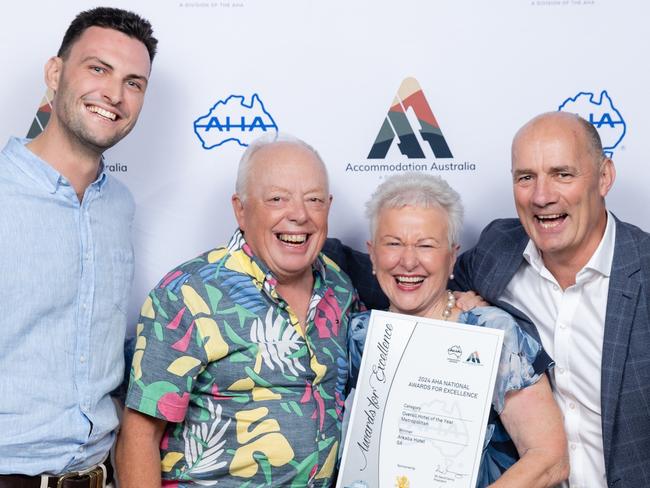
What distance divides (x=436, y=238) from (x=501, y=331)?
0.29 metres

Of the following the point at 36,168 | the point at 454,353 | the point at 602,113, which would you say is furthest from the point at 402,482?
the point at 602,113

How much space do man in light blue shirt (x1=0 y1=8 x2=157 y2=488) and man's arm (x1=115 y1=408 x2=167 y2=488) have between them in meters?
0.05

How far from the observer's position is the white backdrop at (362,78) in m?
2.49

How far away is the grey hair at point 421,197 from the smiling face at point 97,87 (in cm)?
66

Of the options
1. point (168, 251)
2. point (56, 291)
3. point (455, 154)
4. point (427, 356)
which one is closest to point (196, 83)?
point (168, 251)

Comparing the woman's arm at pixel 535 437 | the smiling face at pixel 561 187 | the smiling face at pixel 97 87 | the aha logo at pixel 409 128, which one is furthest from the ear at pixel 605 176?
the smiling face at pixel 97 87

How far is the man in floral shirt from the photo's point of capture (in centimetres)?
181

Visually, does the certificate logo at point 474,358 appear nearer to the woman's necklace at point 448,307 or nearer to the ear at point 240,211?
the woman's necklace at point 448,307

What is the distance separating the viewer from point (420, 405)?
179cm

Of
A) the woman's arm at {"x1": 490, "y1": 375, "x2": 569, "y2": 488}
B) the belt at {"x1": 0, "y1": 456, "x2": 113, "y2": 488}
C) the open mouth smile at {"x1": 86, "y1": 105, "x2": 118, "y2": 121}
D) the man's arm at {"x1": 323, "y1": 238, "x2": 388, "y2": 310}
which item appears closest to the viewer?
the belt at {"x1": 0, "y1": 456, "x2": 113, "y2": 488}

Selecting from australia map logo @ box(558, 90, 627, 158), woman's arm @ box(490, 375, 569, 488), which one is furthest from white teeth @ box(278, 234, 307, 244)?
australia map logo @ box(558, 90, 627, 158)

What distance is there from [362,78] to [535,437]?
1248 millimetres

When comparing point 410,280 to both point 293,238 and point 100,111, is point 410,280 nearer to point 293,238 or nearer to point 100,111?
point 293,238

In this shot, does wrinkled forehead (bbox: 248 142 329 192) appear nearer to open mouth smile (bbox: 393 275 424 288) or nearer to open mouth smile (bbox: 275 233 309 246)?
open mouth smile (bbox: 275 233 309 246)
